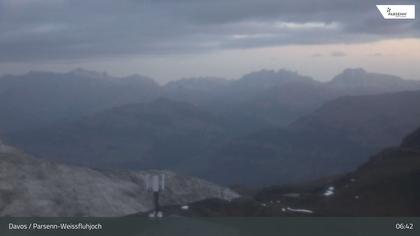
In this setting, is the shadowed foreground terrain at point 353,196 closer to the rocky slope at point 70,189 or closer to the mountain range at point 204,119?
the mountain range at point 204,119

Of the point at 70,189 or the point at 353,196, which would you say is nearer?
the point at 70,189

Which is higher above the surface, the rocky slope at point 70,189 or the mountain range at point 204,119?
the mountain range at point 204,119

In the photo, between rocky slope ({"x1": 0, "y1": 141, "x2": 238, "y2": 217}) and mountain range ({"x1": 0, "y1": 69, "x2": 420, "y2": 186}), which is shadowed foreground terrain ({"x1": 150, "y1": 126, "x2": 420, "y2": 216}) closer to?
mountain range ({"x1": 0, "y1": 69, "x2": 420, "y2": 186})

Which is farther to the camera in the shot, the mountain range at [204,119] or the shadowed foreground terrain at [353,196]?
the mountain range at [204,119]

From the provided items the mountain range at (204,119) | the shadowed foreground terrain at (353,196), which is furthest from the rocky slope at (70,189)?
the shadowed foreground terrain at (353,196)

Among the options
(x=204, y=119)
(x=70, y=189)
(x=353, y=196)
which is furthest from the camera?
(x=204, y=119)

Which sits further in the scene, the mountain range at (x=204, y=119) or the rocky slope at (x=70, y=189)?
the mountain range at (x=204, y=119)

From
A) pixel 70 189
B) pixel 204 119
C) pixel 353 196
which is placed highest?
pixel 204 119

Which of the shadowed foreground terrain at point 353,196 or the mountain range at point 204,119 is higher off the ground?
the mountain range at point 204,119
